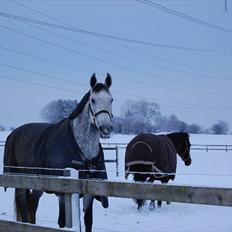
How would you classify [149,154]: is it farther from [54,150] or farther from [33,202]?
[54,150]

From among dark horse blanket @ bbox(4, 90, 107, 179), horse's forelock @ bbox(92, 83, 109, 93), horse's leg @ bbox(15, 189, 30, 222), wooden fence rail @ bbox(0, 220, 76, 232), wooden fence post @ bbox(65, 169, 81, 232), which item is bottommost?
horse's leg @ bbox(15, 189, 30, 222)

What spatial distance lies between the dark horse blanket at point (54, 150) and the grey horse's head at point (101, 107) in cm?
24

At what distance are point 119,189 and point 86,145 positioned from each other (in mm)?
1993

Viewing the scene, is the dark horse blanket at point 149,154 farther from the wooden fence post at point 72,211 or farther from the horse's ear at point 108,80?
the wooden fence post at point 72,211

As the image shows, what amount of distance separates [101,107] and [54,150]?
2.91 feet

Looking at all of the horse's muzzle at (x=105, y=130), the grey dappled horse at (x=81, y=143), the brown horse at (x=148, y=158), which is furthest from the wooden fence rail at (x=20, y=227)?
the brown horse at (x=148, y=158)

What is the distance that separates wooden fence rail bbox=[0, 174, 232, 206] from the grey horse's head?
1203mm

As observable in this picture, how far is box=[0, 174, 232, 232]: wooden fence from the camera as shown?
2920 millimetres

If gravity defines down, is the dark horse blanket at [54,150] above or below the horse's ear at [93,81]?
below

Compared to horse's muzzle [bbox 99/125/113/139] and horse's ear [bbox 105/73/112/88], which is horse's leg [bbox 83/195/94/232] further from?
horse's ear [bbox 105/73/112/88]

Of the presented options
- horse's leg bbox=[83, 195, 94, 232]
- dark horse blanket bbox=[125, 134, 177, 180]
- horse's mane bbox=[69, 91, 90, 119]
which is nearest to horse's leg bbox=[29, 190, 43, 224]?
horse's leg bbox=[83, 195, 94, 232]

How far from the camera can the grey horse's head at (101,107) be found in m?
4.96

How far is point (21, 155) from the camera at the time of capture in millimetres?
6324

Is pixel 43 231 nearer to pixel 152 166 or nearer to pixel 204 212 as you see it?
pixel 204 212
